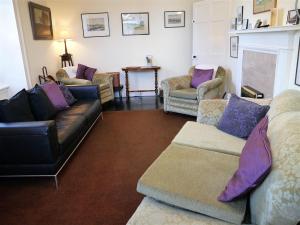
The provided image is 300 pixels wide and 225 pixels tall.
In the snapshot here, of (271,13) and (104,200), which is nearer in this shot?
(104,200)

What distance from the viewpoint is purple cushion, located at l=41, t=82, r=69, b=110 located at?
3285 mm

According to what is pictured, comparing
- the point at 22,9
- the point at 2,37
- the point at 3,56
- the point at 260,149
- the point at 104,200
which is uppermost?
the point at 22,9

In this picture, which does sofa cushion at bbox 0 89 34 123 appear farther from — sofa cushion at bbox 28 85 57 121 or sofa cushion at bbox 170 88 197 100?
sofa cushion at bbox 170 88 197 100

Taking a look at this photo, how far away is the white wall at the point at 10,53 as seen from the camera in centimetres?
365

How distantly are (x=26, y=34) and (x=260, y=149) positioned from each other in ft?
13.4

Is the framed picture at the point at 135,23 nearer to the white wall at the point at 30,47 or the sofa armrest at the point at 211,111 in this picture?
the white wall at the point at 30,47

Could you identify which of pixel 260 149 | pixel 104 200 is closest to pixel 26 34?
pixel 104 200

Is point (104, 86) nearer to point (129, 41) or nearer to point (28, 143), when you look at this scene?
point (129, 41)

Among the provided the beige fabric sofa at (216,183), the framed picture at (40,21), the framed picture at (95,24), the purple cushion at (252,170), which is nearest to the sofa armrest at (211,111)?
the beige fabric sofa at (216,183)

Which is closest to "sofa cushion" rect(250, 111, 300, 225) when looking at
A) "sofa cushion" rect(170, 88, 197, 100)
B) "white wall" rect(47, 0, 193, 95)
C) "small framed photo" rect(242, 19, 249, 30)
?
"sofa cushion" rect(170, 88, 197, 100)

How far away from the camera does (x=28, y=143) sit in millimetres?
2188

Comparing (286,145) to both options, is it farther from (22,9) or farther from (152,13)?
(152,13)

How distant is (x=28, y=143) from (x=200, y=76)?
3057 millimetres

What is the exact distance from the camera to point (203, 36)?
505 cm
